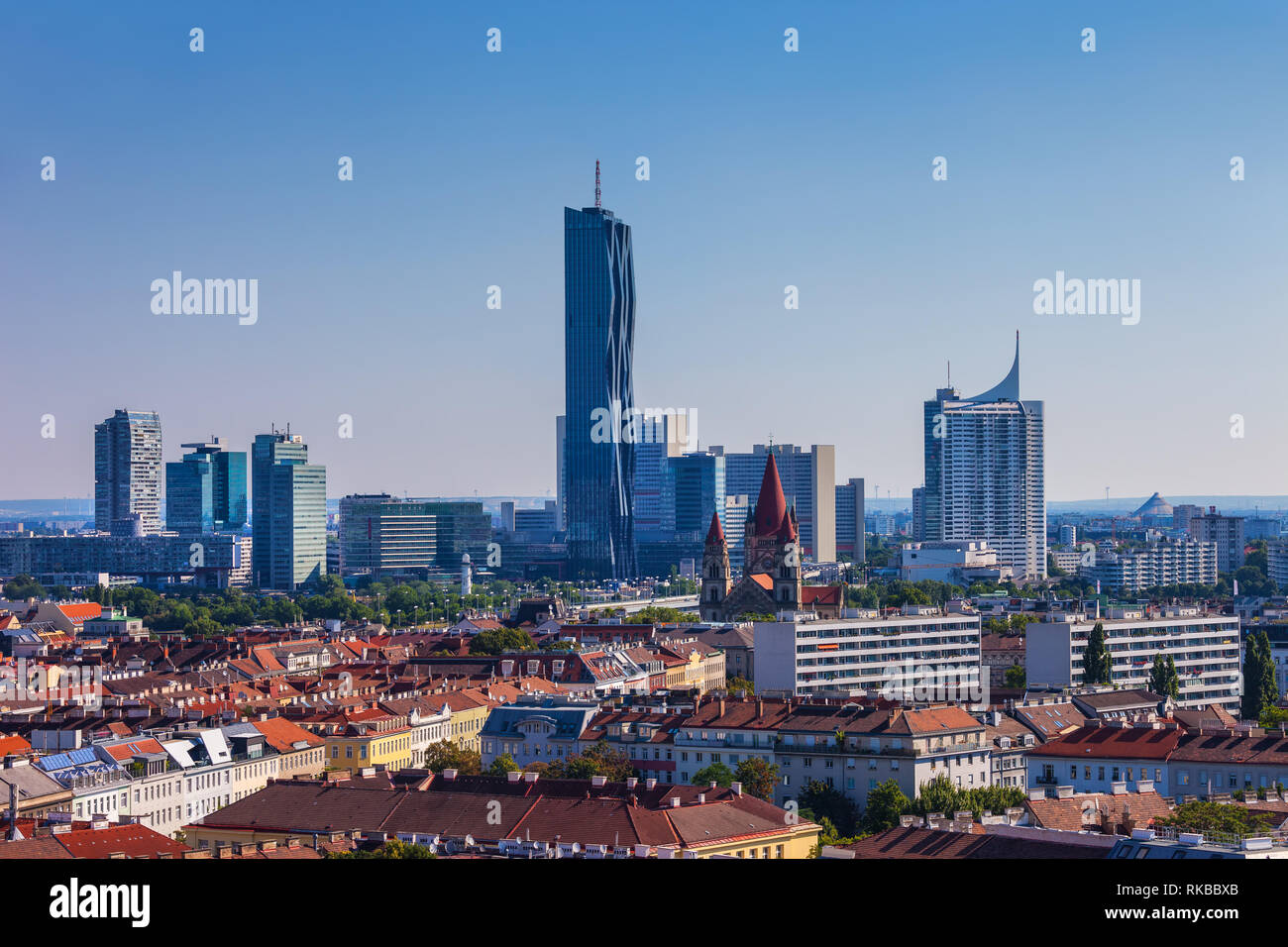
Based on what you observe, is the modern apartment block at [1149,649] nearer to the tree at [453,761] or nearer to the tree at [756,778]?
the tree at [756,778]

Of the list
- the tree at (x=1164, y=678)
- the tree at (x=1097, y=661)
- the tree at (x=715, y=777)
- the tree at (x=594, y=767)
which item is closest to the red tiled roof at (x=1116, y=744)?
the tree at (x=715, y=777)

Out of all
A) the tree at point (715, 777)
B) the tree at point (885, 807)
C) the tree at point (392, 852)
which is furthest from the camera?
the tree at point (715, 777)

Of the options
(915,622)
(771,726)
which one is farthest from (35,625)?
(771,726)

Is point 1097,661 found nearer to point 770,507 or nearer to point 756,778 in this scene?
point 756,778

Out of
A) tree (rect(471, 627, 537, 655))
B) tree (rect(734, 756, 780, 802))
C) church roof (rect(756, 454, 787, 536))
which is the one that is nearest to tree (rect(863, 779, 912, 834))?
tree (rect(734, 756, 780, 802))

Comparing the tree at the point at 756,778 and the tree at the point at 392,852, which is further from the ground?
the tree at the point at 392,852

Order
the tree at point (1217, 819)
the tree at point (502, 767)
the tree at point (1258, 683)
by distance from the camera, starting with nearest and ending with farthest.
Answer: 1. the tree at point (1217, 819)
2. the tree at point (502, 767)
3. the tree at point (1258, 683)

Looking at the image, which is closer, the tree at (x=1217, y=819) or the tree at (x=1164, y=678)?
the tree at (x=1217, y=819)

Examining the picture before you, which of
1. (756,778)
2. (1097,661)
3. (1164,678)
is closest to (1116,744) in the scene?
(756,778)
